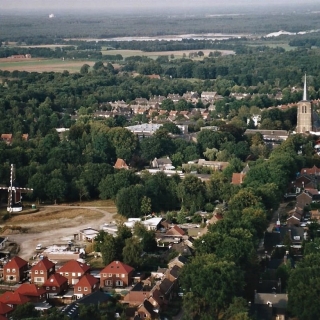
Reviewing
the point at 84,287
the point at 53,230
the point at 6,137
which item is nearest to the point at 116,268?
the point at 84,287

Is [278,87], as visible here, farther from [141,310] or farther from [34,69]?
[141,310]

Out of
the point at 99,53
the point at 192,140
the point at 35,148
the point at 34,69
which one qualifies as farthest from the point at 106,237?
the point at 99,53

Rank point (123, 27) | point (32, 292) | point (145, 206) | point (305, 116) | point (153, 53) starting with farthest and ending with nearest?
point (123, 27), point (153, 53), point (305, 116), point (145, 206), point (32, 292)

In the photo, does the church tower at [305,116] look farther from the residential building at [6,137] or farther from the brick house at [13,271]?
the brick house at [13,271]

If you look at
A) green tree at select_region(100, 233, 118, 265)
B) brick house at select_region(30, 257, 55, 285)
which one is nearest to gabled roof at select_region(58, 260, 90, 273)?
brick house at select_region(30, 257, 55, 285)

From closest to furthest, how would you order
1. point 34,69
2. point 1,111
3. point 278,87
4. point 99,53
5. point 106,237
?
point 106,237, point 1,111, point 278,87, point 34,69, point 99,53

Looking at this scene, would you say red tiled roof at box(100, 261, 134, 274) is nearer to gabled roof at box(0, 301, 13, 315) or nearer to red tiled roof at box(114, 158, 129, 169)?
gabled roof at box(0, 301, 13, 315)

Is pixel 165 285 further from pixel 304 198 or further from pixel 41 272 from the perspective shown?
pixel 304 198
